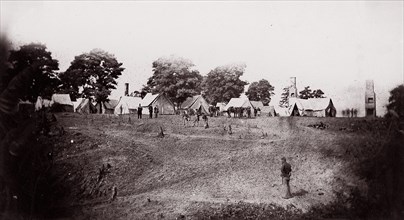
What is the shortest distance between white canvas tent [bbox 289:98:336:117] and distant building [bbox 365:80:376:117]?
19.6 inches

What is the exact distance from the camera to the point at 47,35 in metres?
4.94

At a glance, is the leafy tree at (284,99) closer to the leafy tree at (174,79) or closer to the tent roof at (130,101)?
the leafy tree at (174,79)

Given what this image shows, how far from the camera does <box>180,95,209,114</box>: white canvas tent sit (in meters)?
6.07

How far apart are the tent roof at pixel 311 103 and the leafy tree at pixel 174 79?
1818 mm

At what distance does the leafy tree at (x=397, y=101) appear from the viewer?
16.7 ft

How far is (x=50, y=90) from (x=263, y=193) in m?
3.42

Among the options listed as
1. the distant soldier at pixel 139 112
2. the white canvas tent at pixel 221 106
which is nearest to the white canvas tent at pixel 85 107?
the distant soldier at pixel 139 112

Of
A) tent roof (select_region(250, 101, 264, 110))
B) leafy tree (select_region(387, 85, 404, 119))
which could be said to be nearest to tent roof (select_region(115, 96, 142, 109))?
tent roof (select_region(250, 101, 264, 110))

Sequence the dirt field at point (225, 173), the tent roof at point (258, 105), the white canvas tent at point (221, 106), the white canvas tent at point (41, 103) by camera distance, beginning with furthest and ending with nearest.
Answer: the white canvas tent at point (221, 106), the tent roof at point (258, 105), the white canvas tent at point (41, 103), the dirt field at point (225, 173)

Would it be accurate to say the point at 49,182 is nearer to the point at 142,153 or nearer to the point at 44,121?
the point at 44,121

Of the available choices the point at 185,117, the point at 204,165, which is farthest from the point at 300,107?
the point at 204,165

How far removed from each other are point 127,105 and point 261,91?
2346mm

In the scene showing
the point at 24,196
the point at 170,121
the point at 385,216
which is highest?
the point at 170,121

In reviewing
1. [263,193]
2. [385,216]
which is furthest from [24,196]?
[385,216]
